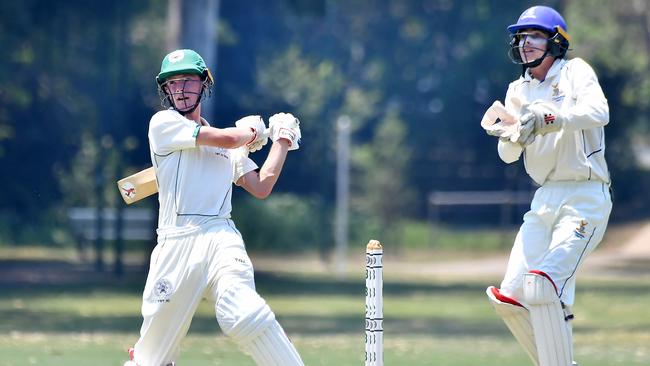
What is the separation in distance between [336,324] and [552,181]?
10884 mm

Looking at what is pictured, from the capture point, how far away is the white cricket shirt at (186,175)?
23.1 feet

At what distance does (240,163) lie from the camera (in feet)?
24.3

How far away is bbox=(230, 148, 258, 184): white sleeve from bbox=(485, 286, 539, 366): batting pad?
4.65ft

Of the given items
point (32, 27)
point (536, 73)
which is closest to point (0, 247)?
point (32, 27)

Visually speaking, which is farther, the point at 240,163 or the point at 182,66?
the point at 240,163

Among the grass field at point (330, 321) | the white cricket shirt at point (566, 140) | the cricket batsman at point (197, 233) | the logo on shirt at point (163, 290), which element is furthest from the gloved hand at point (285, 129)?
the grass field at point (330, 321)

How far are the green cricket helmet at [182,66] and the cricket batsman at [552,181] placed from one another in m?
1.52

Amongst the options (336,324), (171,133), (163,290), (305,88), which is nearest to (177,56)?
(171,133)

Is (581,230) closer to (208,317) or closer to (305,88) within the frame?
(208,317)

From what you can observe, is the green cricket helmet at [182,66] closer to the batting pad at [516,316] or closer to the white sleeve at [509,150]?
the white sleeve at [509,150]

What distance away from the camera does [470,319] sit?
63.9 ft

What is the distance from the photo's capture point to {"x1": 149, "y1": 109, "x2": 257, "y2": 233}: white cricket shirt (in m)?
7.05

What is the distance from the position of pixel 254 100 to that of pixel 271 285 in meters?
3.41

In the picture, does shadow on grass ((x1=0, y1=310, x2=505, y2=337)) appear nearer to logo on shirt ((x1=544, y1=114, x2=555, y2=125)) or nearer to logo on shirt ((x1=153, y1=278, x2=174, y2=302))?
logo on shirt ((x1=544, y1=114, x2=555, y2=125))
